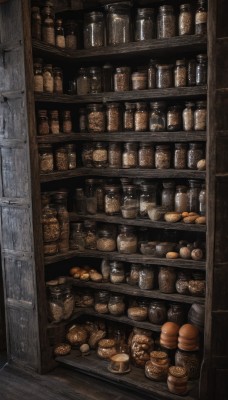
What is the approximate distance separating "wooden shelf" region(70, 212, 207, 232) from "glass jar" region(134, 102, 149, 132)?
1.74 ft

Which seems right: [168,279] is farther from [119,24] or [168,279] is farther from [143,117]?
[119,24]

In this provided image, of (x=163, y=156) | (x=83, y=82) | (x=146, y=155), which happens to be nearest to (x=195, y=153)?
(x=163, y=156)

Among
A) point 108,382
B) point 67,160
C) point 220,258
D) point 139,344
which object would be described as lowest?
point 108,382

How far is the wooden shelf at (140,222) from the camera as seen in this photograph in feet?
7.80

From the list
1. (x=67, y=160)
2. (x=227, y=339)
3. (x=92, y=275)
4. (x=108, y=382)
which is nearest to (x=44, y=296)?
(x=92, y=275)

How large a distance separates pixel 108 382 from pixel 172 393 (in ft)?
1.37

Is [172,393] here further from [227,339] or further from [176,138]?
[176,138]

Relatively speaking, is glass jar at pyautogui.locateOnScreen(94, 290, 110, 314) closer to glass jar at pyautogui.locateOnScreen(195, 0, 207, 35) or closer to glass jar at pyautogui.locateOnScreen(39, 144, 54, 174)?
glass jar at pyautogui.locateOnScreen(39, 144, 54, 174)

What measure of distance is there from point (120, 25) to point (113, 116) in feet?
1.66

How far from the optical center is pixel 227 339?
2172 millimetres

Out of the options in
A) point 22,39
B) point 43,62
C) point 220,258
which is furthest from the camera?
point 43,62

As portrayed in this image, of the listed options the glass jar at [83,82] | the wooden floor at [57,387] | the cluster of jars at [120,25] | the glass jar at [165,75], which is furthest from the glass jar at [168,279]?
the cluster of jars at [120,25]

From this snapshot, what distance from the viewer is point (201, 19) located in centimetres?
223

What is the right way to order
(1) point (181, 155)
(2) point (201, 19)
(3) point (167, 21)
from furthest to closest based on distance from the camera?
(1) point (181, 155) < (3) point (167, 21) < (2) point (201, 19)
